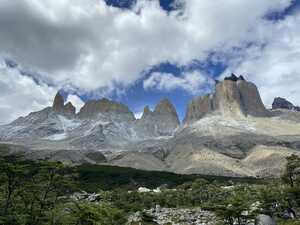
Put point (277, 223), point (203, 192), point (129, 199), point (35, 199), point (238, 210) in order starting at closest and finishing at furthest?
point (35, 199) < point (238, 210) < point (277, 223) < point (129, 199) < point (203, 192)

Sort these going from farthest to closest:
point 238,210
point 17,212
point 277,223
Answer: point 277,223 < point 238,210 < point 17,212

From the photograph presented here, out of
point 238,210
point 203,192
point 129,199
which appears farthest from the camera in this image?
point 203,192

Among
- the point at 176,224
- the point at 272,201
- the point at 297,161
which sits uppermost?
the point at 297,161

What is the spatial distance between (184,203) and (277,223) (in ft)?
169

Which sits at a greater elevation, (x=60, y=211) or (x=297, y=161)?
(x=297, y=161)

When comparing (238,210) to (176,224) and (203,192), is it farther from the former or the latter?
(203,192)

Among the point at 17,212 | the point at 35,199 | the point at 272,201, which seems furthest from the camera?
the point at 272,201

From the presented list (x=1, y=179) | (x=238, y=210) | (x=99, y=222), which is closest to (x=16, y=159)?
(x=1, y=179)

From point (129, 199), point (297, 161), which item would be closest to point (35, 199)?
point (297, 161)

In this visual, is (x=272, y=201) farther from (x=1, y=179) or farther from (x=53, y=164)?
(x=1, y=179)

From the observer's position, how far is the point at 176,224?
7194 centimetres

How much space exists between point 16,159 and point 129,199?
234 ft

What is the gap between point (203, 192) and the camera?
390 ft

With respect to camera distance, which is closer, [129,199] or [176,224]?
[176,224]
